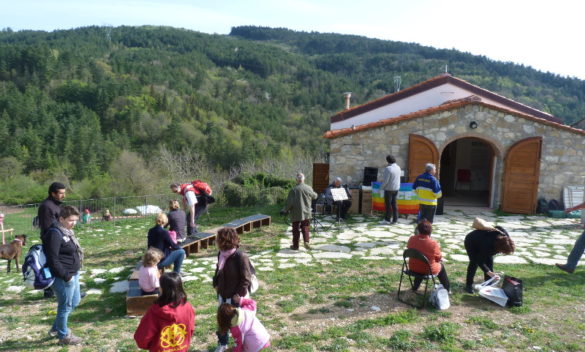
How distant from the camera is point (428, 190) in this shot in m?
7.82

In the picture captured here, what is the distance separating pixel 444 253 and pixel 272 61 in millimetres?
65648

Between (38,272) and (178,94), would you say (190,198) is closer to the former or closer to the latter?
(38,272)

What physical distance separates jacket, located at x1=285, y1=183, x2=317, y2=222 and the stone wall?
13.8 feet

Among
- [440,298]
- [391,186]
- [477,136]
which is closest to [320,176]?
[391,186]

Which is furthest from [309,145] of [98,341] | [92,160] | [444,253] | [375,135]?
[98,341]

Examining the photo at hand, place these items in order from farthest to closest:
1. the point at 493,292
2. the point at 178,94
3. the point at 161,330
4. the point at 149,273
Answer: the point at 178,94
the point at 493,292
the point at 149,273
the point at 161,330

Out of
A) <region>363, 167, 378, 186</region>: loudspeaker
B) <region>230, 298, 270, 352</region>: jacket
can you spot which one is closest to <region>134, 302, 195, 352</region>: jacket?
<region>230, 298, 270, 352</region>: jacket

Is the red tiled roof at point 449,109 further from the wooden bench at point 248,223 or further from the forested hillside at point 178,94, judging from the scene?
the forested hillside at point 178,94

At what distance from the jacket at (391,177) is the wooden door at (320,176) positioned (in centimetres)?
342

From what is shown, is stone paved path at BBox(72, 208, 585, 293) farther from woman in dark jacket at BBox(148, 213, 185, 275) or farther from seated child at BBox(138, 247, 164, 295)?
seated child at BBox(138, 247, 164, 295)

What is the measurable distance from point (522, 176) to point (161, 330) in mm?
11108

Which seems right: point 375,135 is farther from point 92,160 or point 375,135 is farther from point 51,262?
point 92,160

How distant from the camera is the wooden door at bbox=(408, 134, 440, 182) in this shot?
11148 millimetres

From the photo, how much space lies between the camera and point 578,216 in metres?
10.8
